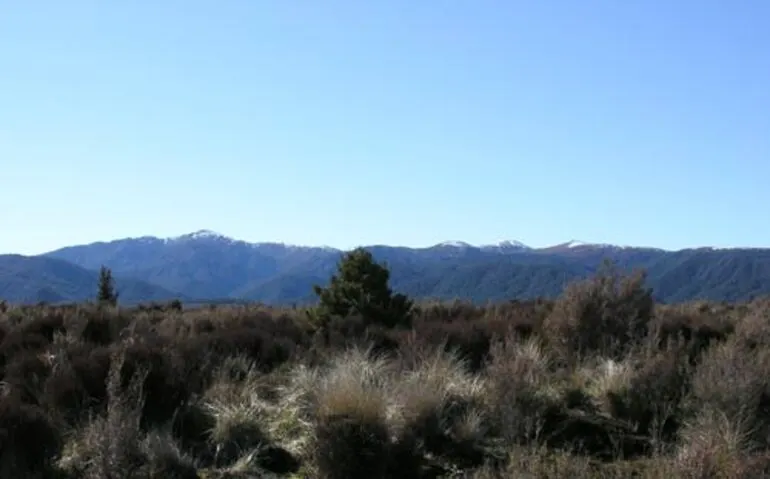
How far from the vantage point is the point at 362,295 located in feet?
67.7

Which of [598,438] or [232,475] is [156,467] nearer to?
[232,475]

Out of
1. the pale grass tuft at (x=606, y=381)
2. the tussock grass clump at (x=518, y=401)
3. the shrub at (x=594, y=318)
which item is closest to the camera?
the tussock grass clump at (x=518, y=401)

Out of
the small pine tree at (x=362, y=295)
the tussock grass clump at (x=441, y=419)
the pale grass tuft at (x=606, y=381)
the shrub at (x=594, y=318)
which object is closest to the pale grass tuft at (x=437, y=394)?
the tussock grass clump at (x=441, y=419)

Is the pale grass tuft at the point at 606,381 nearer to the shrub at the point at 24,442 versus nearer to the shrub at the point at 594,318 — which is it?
the shrub at the point at 594,318

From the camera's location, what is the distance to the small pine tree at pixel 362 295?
20391 millimetres

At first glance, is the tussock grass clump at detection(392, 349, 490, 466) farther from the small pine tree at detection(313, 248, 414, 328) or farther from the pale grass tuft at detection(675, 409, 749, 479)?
the small pine tree at detection(313, 248, 414, 328)

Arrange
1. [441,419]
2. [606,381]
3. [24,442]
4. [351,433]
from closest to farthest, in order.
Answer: [351,433]
[24,442]
[441,419]
[606,381]

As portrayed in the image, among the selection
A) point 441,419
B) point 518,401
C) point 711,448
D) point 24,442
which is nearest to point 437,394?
point 441,419

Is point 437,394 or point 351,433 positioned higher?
point 437,394

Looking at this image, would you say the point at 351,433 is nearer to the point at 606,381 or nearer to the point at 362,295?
the point at 606,381

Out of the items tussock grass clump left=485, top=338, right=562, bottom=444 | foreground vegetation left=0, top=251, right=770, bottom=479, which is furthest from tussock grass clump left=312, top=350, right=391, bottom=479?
tussock grass clump left=485, top=338, right=562, bottom=444

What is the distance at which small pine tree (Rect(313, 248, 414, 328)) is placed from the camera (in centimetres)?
2039

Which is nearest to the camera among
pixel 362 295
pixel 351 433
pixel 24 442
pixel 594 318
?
pixel 351 433

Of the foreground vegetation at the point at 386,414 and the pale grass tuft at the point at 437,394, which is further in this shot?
the pale grass tuft at the point at 437,394
